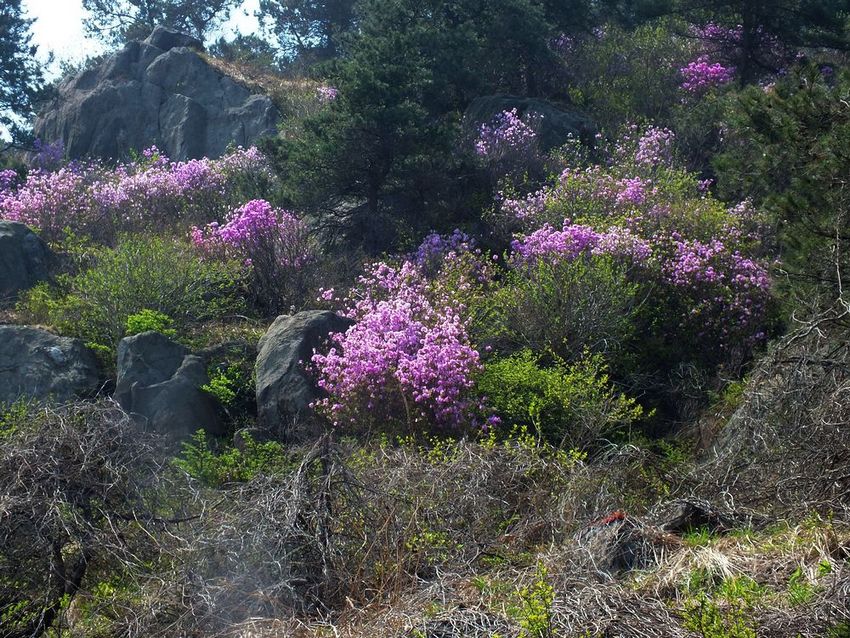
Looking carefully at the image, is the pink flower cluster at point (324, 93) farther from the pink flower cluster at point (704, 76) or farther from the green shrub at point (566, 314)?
the green shrub at point (566, 314)

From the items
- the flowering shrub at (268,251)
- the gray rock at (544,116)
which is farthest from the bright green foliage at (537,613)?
the gray rock at (544,116)

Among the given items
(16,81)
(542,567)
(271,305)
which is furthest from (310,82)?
(542,567)

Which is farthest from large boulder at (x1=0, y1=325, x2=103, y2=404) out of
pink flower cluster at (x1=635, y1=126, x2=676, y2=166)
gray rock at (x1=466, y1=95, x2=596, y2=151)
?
pink flower cluster at (x1=635, y1=126, x2=676, y2=166)

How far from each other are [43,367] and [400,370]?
4.28m

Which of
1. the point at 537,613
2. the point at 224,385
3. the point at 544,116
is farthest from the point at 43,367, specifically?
the point at 544,116

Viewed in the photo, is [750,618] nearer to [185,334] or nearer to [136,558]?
[136,558]

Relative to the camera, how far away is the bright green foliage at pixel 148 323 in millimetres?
11531

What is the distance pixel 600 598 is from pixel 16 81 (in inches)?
931

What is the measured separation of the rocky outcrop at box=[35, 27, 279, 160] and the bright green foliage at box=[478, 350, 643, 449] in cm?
1504

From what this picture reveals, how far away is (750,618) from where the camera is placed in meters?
5.00

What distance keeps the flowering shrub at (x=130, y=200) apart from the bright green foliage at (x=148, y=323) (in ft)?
13.3

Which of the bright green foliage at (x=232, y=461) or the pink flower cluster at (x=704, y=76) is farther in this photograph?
the pink flower cluster at (x=704, y=76)

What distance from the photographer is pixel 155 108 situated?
2527cm

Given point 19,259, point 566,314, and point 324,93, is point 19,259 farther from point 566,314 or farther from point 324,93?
point 324,93
